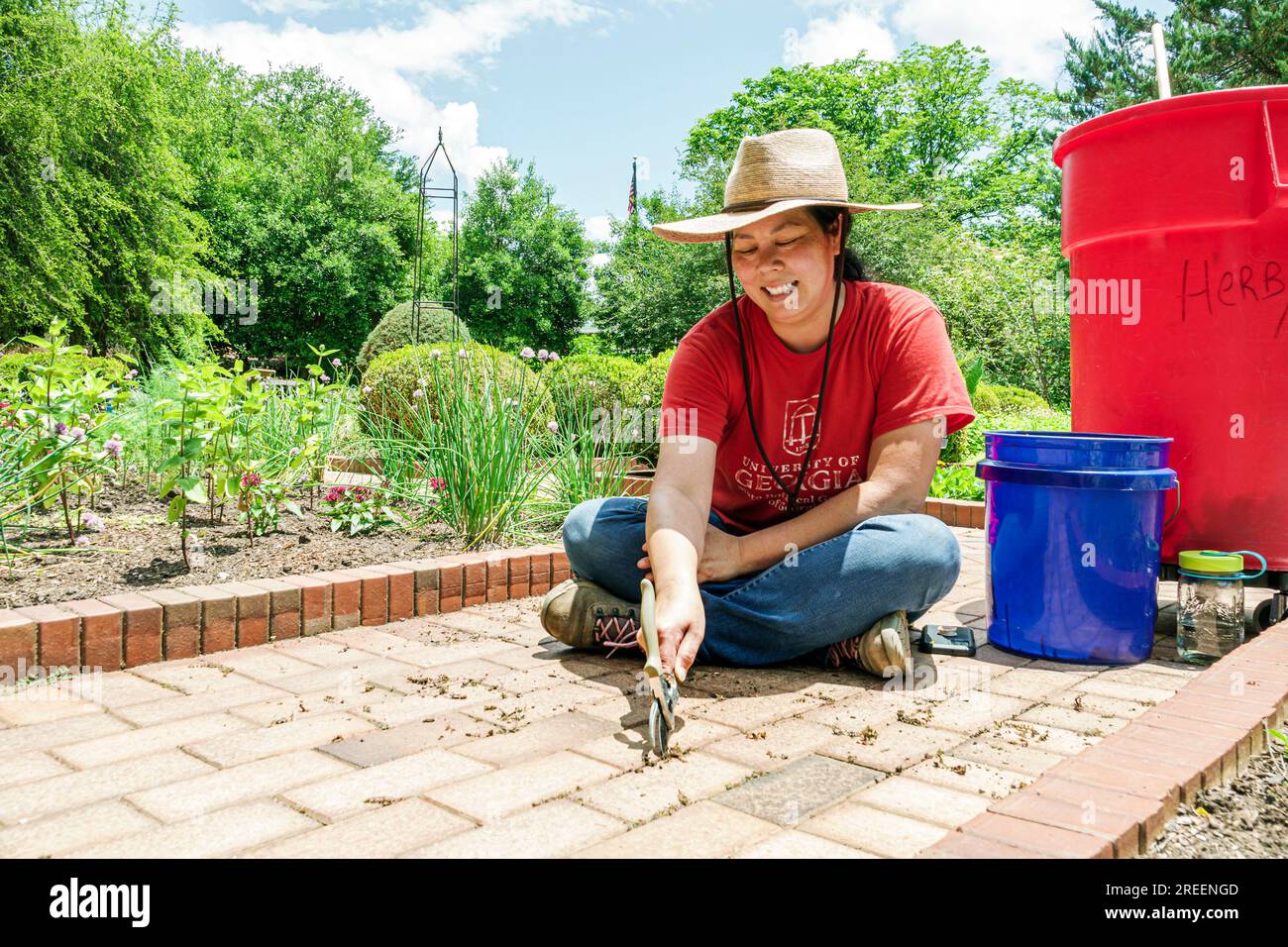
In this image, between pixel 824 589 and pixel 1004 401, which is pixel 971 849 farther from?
pixel 1004 401

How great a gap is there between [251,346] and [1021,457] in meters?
28.9

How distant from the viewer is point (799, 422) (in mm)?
2572

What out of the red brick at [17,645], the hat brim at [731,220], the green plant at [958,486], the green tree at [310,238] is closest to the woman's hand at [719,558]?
the hat brim at [731,220]

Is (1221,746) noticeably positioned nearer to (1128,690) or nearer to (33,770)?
(1128,690)

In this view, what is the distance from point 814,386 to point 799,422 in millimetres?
106

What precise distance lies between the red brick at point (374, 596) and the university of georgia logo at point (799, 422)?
1.38 m

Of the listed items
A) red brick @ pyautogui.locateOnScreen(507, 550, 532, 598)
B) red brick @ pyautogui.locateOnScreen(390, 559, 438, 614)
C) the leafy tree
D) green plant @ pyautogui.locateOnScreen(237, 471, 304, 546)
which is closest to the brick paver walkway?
red brick @ pyautogui.locateOnScreen(390, 559, 438, 614)

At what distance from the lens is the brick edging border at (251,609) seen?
7.75ft

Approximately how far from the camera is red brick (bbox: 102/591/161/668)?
8.10 feet

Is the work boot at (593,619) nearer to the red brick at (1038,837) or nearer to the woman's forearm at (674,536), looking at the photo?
the woman's forearm at (674,536)

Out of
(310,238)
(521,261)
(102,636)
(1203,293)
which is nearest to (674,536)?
(102,636)

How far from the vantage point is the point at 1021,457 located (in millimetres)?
2637

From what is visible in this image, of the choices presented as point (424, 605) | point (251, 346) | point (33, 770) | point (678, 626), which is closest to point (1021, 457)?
point (678, 626)

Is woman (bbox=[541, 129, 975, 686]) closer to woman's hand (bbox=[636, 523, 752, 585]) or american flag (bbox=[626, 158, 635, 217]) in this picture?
woman's hand (bbox=[636, 523, 752, 585])
